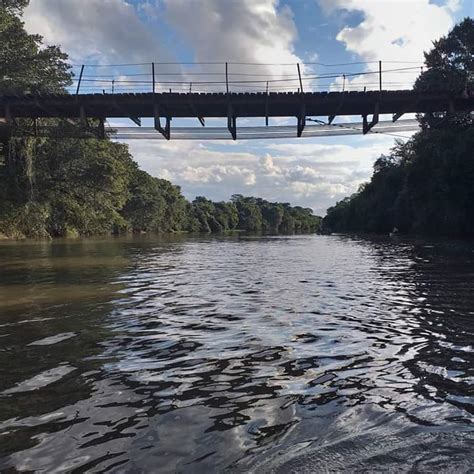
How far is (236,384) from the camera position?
18.3 feet

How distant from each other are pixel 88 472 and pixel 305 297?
9.00 meters

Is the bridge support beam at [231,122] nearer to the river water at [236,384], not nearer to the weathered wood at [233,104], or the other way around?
the weathered wood at [233,104]

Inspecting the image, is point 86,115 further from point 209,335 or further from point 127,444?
point 127,444

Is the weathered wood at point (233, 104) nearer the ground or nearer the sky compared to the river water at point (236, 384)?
nearer the sky

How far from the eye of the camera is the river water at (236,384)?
12.9ft

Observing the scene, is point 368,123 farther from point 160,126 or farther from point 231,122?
point 160,126

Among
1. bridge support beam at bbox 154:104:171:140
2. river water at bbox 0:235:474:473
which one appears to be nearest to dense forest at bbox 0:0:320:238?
bridge support beam at bbox 154:104:171:140

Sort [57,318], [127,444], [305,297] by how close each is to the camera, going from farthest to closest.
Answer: [305,297] → [57,318] → [127,444]

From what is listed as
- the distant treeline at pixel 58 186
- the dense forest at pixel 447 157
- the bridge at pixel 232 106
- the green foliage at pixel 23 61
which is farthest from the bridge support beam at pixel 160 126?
the distant treeline at pixel 58 186

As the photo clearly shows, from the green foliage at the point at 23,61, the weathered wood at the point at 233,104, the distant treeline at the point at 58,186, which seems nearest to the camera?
the weathered wood at the point at 233,104

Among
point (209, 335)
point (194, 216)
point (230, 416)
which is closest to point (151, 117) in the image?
point (209, 335)

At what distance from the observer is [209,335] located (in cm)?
799

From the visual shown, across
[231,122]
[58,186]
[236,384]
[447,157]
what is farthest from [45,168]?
[236,384]

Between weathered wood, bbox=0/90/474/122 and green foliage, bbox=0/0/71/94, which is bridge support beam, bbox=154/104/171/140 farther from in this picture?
green foliage, bbox=0/0/71/94
